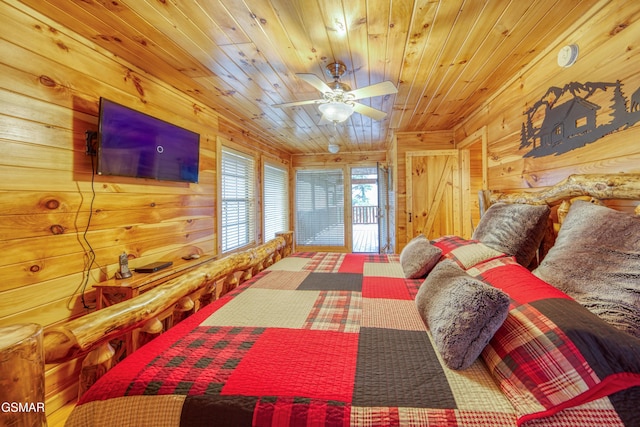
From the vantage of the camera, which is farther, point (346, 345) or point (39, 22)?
point (39, 22)

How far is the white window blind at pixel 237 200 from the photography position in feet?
11.6

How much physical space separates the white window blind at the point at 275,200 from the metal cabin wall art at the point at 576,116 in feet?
12.0

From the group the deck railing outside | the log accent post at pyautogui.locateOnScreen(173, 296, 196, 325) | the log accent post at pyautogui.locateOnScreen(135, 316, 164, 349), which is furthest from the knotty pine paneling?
the deck railing outside

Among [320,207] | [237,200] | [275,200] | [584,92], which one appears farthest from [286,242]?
[320,207]

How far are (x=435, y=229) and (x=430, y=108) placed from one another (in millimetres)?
1658

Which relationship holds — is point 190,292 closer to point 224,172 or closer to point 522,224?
point 522,224

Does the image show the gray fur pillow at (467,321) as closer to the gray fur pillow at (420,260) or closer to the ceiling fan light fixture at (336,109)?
the gray fur pillow at (420,260)

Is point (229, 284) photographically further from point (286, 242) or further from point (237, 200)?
point (237, 200)

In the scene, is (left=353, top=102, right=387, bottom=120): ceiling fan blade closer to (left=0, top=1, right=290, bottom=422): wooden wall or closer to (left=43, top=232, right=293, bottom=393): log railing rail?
(left=43, top=232, right=293, bottom=393): log railing rail

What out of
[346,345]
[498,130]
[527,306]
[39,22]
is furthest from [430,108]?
[39,22]

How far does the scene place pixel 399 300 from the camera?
1434mm

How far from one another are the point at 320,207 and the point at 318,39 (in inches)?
163

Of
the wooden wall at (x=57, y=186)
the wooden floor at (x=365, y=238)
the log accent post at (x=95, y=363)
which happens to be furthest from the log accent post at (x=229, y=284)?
the wooden floor at (x=365, y=238)

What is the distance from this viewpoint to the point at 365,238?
7480 millimetres
